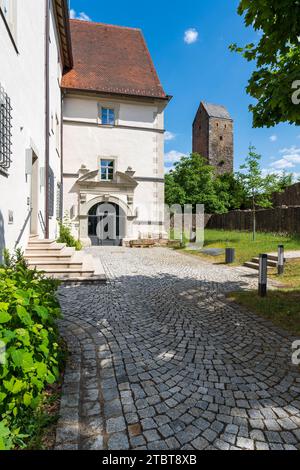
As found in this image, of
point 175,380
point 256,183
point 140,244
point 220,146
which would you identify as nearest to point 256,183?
point 256,183

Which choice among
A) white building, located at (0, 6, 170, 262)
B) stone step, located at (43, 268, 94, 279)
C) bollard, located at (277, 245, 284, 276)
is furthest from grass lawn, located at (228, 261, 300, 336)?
white building, located at (0, 6, 170, 262)

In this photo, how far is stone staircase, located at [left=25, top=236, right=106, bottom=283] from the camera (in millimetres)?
7238

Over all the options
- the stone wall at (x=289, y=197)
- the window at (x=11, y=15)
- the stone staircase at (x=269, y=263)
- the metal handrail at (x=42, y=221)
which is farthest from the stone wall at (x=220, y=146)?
the window at (x=11, y=15)

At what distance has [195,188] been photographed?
105ft

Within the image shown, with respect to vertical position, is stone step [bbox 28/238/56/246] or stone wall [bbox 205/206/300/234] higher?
stone wall [bbox 205/206/300/234]

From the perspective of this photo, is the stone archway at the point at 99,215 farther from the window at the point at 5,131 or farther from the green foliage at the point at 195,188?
the green foliage at the point at 195,188

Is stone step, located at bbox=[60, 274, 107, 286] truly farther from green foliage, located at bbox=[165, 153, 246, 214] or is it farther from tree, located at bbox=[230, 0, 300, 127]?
green foliage, located at bbox=[165, 153, 246, 214]

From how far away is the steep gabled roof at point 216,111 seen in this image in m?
45.6

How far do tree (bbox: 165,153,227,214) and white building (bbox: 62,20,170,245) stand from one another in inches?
491

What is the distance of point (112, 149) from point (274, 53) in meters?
15.6

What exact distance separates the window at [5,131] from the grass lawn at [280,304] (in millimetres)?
5125

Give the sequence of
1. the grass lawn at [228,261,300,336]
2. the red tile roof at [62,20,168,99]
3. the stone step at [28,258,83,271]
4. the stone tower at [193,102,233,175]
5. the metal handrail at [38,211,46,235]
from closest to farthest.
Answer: the grass lawn at [228,261,300,336] → the stone step at [28,258,83,271] → the metal handrail at [38,211,46,235] → the red tile roof at [62,20,168,99] → the stone tower at [193,102,233,175]

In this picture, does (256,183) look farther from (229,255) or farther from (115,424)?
(115,424)

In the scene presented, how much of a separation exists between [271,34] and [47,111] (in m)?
8.31
